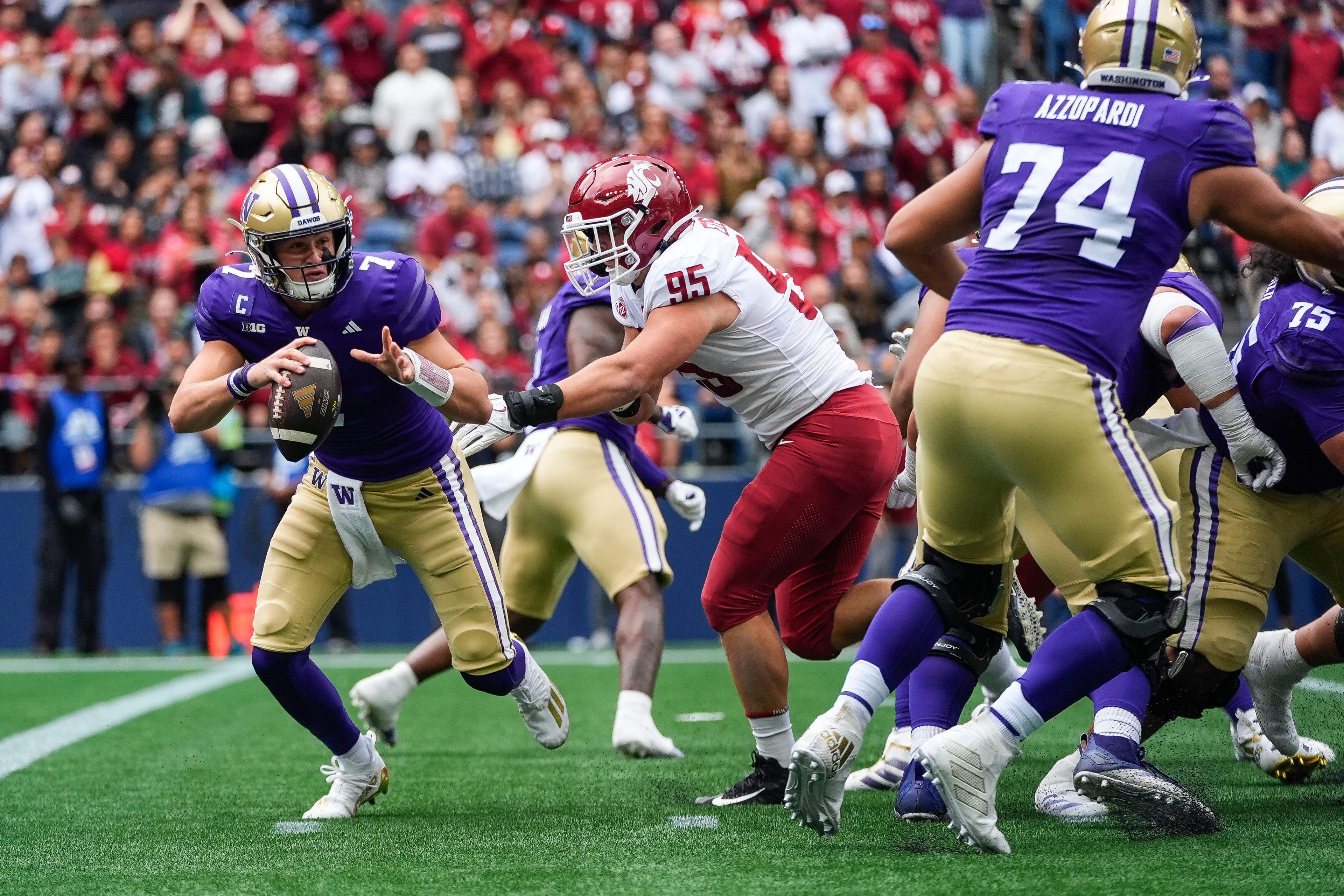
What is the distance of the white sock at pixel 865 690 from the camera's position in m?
3.34

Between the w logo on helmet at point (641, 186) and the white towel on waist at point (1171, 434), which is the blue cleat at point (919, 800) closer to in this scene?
the white towel on waist at point (1171, 434)

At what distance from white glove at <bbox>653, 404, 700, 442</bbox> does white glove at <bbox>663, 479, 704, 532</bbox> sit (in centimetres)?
28

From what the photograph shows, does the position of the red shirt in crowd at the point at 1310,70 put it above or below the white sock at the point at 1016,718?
above

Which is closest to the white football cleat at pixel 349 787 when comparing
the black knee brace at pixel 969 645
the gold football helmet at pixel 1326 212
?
the black knee brace at pixel 969 645

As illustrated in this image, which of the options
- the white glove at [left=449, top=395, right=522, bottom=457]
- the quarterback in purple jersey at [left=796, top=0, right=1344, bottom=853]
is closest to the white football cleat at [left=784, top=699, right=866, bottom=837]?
the quarterback in purple jersey at [left=796, top=0, right=1344, bottom=853]

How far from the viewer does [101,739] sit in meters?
5.94

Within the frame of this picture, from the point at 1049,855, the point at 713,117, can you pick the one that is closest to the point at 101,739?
the point at 1049,855

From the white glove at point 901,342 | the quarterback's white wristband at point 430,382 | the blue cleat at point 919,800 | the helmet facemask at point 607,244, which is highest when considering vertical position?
the helmet facemask at point 607,244

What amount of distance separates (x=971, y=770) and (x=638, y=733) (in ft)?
6.90

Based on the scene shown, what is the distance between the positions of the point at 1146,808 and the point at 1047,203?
1423 millimetres

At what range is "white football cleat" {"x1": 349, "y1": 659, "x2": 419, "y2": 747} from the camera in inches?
209

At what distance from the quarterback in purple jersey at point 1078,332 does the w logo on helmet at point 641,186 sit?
38.4 inches

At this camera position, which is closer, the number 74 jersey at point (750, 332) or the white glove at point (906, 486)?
the number 74 jersey at point (750, 332)

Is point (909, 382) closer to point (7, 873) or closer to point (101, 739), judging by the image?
point (7, 873)
